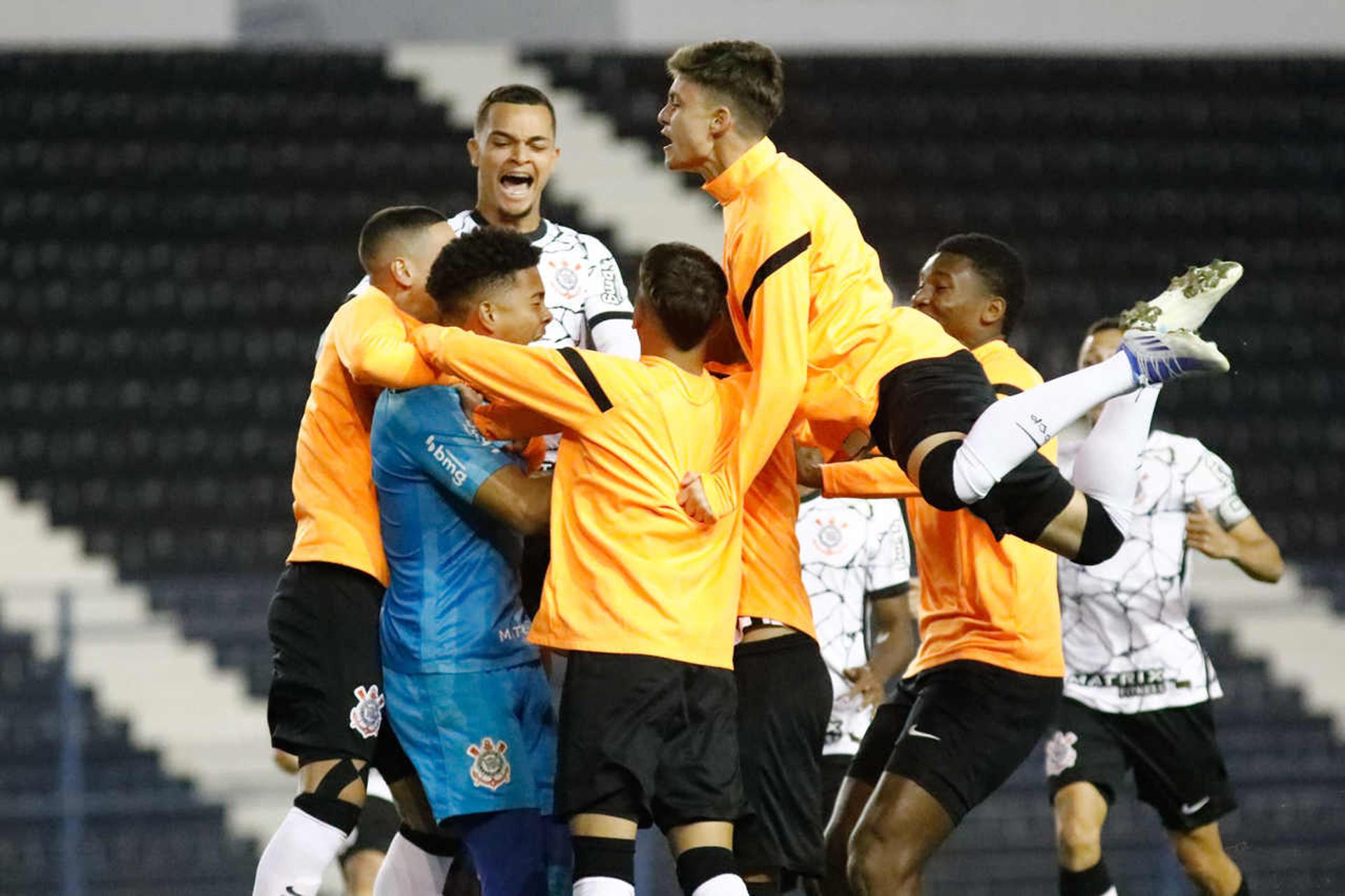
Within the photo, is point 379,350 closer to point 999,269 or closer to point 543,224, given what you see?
point 543,224

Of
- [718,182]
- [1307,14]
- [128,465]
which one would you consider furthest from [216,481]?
[1307,14]

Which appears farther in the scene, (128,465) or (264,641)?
(128,465)

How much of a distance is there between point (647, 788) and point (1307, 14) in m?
11.3

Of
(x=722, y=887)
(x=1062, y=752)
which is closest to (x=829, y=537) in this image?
(x=1062, y=752)

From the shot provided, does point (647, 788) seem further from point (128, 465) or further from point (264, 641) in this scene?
point (128, 465)

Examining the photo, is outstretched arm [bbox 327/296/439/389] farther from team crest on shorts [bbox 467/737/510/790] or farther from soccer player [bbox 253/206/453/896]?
team crest on shorts [bbox 467/737/510/790]

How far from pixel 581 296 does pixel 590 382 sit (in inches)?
34.6

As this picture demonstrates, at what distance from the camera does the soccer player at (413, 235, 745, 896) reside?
4.03m

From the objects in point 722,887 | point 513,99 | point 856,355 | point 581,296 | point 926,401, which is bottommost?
point 722,887

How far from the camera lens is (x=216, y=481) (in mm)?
11039

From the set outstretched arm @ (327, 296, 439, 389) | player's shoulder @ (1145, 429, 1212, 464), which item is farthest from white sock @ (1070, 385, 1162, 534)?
player's shoulder @ (1145, 429, 1212, 464)

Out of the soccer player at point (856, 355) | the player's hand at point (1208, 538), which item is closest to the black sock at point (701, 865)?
the soccer player at point (856, 355)

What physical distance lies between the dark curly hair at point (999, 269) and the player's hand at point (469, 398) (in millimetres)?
1472

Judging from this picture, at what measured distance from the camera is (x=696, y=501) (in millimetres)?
4105
